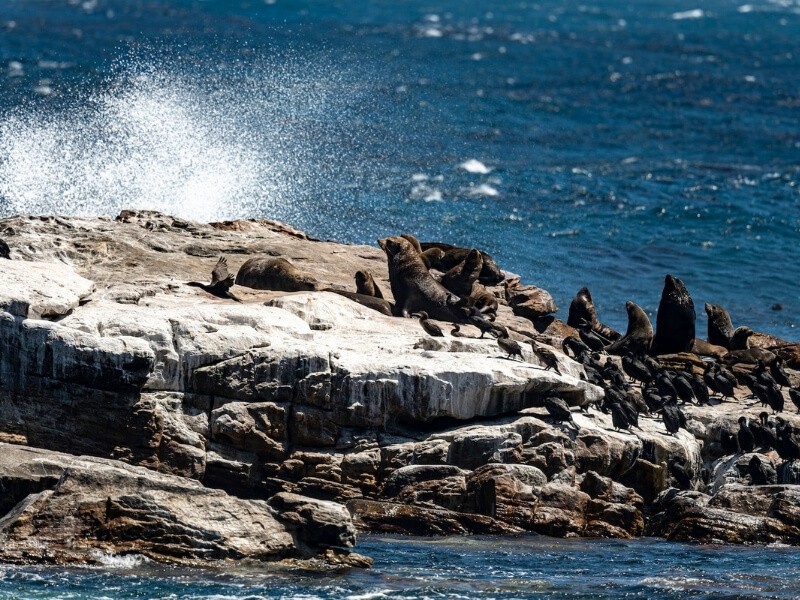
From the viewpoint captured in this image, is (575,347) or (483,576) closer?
(483,576)

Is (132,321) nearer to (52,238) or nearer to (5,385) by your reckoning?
(5,385)

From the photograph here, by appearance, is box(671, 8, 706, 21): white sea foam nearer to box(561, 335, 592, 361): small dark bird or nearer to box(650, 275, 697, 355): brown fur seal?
box(650, 275, 697, 355): brown fur seal

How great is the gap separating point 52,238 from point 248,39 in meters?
42.1

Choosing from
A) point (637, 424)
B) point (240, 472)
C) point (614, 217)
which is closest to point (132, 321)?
point (240, 472)

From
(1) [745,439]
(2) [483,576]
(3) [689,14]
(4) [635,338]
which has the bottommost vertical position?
(2) [483,576]

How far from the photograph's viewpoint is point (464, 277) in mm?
24984

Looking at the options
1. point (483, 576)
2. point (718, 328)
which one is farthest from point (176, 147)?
point (483, 576)

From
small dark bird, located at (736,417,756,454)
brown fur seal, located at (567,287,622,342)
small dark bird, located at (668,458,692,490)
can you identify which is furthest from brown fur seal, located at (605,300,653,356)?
small dark bird, located at (668,458,692,490)

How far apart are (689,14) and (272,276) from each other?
78.2 m

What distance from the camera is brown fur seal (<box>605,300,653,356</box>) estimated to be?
2565cm

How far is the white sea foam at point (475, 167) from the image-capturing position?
1836 inches

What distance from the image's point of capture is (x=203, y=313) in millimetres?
20062

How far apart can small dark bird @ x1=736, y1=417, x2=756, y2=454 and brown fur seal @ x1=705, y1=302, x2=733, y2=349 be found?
23.3 ft

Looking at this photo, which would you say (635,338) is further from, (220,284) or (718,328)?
(220,284)
